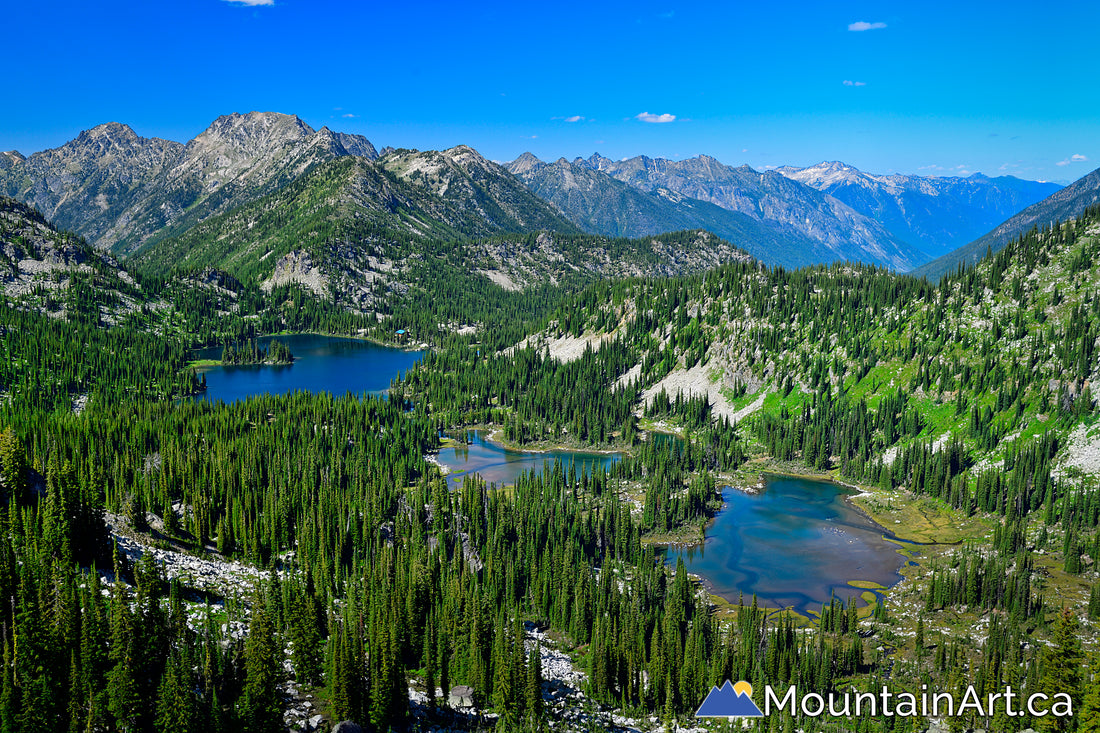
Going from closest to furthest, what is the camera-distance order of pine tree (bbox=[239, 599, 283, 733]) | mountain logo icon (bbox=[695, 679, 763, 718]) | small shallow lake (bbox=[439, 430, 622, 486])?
pine tree (bbox=[239, 599, 283, 733]) → mountain logo icon (bbox=[695, 679, 763, 718]) → small shallow lake (bbox=[439, 430, 622, 486])

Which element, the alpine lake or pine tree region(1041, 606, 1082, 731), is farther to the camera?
the alpine lake

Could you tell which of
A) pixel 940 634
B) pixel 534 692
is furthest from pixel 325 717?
pixel 940 634

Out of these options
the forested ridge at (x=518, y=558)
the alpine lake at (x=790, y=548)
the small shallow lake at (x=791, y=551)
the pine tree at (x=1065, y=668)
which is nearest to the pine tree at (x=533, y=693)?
the forested ridge at (x=518, y=558)

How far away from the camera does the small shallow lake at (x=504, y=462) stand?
175 meters

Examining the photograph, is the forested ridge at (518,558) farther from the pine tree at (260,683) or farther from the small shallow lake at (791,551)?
the small shallow lake at (791,551)

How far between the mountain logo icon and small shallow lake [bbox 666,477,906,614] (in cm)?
3021

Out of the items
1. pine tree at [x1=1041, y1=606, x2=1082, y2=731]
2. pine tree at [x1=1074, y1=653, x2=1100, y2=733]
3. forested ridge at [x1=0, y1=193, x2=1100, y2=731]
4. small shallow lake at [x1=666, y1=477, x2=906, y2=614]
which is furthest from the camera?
small shallow lake at [x1=666, y1=477, x2=906, y2=614]

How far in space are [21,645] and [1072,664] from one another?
95153 mm

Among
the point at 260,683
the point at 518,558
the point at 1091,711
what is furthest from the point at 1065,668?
the point at 260,683

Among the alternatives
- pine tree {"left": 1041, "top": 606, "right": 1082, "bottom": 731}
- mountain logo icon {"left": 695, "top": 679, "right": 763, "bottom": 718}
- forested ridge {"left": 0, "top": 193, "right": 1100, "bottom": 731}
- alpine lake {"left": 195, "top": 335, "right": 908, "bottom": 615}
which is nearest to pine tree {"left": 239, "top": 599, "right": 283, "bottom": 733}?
forested ridge {"left": 0, "top": 193, "right": 1100, "bottom": 731}

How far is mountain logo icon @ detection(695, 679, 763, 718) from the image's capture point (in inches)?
3219

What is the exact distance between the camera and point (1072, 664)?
75938 millimetres

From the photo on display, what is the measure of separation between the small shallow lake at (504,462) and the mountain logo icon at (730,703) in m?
87.1

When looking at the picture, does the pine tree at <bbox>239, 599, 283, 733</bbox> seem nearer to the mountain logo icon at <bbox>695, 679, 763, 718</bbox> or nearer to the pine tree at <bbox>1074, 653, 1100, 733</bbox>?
the mountain logo icon at <bbox>695, 679, 763, 718</bbox>
